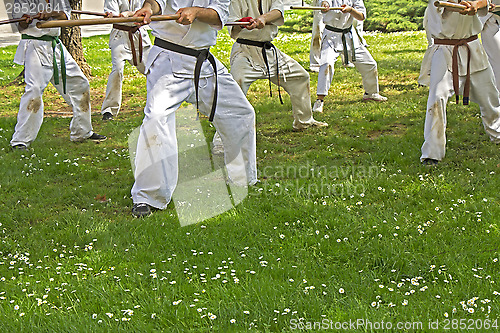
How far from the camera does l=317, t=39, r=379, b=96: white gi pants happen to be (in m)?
9.66

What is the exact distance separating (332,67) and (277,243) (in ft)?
19.1

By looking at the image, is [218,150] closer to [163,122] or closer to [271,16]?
[271,16]

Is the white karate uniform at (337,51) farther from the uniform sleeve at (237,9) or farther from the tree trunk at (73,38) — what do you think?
the tree trunk at (73,38)

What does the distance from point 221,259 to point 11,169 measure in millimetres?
3554

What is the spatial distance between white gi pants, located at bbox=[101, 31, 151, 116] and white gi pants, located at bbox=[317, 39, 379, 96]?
2.84 metres

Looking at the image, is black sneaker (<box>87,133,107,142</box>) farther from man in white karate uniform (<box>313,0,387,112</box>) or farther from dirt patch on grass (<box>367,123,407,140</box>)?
dirt patch on grass (<box>367,123,407,140</box>)

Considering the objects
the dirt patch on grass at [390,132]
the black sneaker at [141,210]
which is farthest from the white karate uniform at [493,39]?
the black sneaker at [141,210]

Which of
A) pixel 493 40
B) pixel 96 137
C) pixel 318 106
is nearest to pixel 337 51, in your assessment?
pixel 318 106

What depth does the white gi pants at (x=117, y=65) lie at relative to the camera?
379 inches

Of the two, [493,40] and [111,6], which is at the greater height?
[111,6]

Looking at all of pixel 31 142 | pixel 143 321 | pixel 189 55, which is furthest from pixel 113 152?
pixel 143 321

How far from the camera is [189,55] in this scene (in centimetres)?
545

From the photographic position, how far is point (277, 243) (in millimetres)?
4555

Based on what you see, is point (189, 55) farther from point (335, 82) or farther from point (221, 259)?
point (335, 82)
